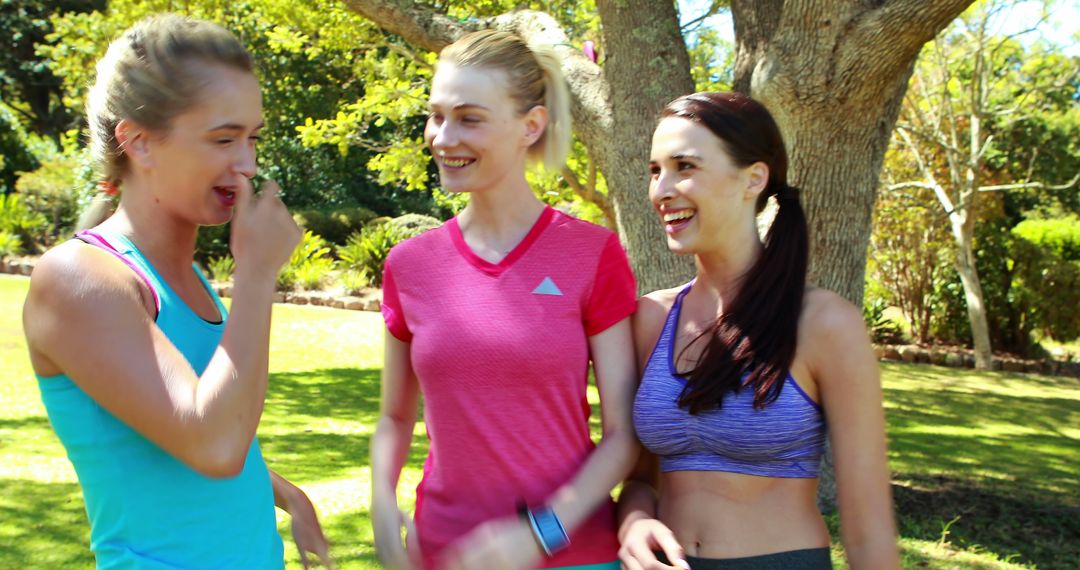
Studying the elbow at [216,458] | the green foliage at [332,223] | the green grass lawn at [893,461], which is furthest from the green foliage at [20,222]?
the elbow at [216,458]

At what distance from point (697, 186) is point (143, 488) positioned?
1357 mm

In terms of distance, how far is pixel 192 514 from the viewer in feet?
6.34

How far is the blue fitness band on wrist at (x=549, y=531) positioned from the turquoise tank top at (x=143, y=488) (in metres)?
0.59

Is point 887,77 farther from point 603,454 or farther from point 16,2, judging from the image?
point 16,2

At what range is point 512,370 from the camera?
2203 millimetres

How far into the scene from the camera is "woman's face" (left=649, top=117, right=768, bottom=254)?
7.79 feet

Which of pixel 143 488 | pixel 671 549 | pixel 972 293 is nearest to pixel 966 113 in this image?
pixel 972 293

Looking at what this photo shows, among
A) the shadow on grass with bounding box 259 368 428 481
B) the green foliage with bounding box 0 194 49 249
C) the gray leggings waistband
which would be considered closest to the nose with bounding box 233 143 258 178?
the gray leggings waistband

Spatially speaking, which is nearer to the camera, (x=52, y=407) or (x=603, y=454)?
(x=52, y=407)

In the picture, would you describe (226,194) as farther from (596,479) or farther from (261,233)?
(596,479)

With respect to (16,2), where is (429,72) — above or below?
below

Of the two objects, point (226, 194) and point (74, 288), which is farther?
point (226, 194)

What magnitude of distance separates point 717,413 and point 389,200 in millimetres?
24836

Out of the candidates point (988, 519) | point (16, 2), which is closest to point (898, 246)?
point (988, 519)
